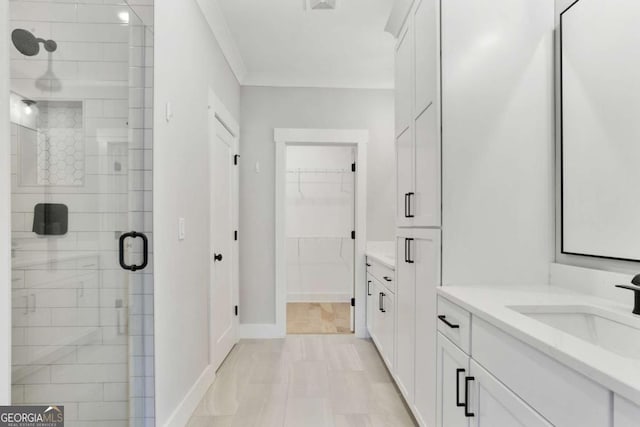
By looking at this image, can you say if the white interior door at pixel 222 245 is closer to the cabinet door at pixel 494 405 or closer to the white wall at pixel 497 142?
the white wall at pixel 497 142

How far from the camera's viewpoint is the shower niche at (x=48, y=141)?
1132mm

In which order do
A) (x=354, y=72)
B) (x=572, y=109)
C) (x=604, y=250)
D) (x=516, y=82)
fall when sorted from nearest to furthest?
(x=604, y=250) < (x=572, y=109) < (x=516, y=82) < (x=354, y=72)

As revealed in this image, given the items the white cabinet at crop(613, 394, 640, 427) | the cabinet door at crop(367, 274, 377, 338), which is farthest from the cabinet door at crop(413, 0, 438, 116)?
the cabinet door at crop(367, 274, 377, 338)

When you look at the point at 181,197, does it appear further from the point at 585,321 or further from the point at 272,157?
the point at 585,321

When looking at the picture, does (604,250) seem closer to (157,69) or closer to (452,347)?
(452,347)

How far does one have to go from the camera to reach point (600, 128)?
1.44m

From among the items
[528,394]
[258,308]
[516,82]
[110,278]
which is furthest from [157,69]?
[258,308]

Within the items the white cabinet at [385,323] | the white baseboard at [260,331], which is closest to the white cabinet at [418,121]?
the white cabinet at [385,323]

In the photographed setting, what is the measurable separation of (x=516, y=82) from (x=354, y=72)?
2151mm

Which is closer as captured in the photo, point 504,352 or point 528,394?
point 528,394

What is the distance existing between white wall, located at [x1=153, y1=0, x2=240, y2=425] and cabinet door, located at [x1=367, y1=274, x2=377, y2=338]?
1.54 meters

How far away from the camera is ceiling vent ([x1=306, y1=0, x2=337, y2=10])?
2.42 meters

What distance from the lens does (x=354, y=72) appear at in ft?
11.8
